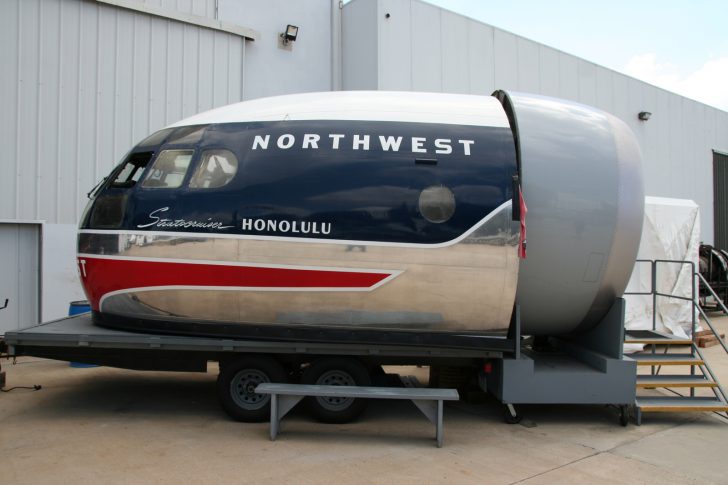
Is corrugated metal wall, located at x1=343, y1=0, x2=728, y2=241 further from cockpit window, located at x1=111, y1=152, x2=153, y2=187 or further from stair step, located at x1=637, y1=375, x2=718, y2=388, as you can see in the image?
stair step, located at x1=637, y1=375, x2=718, y2=388

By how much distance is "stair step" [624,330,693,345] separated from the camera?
761cm

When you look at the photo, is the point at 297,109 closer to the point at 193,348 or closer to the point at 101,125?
the point at 193,348

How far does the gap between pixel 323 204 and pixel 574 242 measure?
297cm

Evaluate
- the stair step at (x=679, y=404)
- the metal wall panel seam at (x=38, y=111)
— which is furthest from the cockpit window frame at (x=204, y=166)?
the metal wall panel seam at (x=38, y=111)

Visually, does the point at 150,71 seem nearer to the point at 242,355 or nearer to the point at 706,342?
the point at 242,355

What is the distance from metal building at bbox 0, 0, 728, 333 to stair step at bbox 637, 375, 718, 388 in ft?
29.1

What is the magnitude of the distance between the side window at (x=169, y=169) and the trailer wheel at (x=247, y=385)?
7.47ft

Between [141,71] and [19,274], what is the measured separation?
15.6 ft

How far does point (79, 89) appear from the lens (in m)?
11.3

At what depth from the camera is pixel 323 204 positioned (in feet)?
20.8

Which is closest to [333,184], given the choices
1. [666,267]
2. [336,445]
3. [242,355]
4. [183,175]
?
[183,175]

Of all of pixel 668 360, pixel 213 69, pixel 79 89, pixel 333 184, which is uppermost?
pixel 213 69

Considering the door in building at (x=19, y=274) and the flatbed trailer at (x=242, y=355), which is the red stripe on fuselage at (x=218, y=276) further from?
the door in building at (x=19, y=274)

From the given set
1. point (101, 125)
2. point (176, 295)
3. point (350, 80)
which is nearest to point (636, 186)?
point (176, 295)
